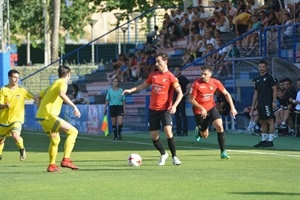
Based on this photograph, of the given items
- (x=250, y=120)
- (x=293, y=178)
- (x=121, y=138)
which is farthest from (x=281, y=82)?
(x=293, y=178)

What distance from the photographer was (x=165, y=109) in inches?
746

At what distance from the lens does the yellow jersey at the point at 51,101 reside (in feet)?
58.5

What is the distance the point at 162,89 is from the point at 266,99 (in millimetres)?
5201

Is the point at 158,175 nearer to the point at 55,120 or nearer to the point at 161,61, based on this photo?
the point at 55,120

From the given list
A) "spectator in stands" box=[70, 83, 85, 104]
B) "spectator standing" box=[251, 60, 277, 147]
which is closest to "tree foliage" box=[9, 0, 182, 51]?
"spectator in stands" box=[70, 83, 85, 104]

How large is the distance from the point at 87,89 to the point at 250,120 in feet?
44.1

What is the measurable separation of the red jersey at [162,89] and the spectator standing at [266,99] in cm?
478

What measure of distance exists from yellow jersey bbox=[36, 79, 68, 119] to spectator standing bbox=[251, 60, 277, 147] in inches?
264

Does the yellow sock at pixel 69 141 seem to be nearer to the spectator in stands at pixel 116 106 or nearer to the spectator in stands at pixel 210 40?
the spectator in stands at pixel 116 106

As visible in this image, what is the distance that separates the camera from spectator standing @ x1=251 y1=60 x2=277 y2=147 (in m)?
23.3

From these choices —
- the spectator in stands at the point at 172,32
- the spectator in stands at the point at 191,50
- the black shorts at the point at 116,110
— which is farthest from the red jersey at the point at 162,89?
the spectator in stands at the point at 172,32

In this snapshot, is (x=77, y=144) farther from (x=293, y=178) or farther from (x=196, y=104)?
(x=293, y=178)

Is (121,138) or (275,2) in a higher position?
(275,2)

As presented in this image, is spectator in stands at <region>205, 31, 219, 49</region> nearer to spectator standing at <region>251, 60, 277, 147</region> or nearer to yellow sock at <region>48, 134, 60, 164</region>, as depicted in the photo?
spectator standing at <region>251, 60, 277, 147</region>
